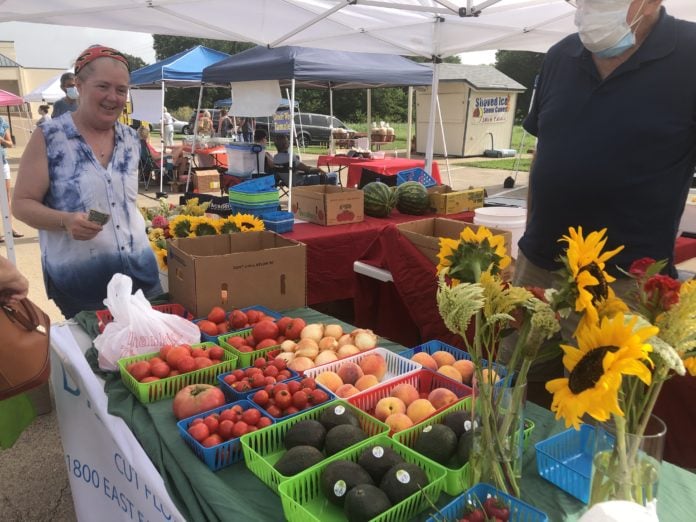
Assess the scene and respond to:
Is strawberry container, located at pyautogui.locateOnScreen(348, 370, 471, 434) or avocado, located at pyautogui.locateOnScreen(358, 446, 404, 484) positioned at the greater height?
avocado, located at pyautogui.locateOnScreen(358, 446, 404, 484)

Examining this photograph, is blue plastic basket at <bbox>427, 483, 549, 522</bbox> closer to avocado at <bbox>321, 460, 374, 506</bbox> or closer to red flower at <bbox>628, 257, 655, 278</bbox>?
avocado at <bbox>321, 460, 374, 506</bbox>

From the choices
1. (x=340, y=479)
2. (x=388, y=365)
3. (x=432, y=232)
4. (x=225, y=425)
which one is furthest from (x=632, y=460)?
(x=432, y=232)

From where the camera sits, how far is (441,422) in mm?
1437

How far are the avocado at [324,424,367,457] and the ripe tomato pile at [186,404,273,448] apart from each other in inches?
8.3

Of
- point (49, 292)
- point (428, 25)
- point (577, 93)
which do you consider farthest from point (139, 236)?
point (428, 25)

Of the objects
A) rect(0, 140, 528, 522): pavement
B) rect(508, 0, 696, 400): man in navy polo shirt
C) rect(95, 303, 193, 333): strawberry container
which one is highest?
rect(508, 0, 696, 400): man in navy polo shirt

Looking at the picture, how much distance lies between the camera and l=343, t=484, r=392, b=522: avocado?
1104 mm

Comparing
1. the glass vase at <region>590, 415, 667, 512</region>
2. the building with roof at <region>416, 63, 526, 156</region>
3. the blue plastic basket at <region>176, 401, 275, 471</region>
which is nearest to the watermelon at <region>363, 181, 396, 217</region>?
the blue plastic basket at <region>176, 401, 275, 471</region>

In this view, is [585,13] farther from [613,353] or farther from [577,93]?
[613,353]

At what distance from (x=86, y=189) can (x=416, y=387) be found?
1.67 meters

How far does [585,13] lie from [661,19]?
0.84 feet

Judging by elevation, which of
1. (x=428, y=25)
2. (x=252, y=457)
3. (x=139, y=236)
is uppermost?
(x=428, y=25)

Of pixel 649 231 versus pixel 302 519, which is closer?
pixel 302 519

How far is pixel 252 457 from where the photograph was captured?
4.48ft
